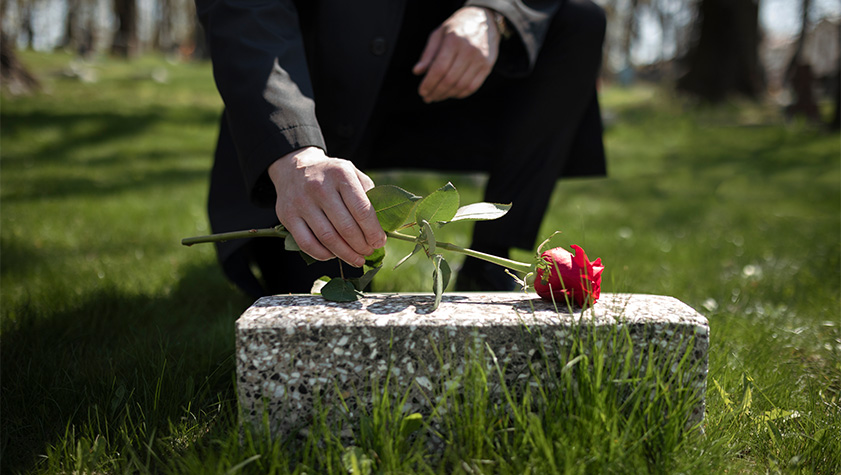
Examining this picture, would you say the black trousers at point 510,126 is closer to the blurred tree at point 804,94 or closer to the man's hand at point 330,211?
the man's hand at point 330,211

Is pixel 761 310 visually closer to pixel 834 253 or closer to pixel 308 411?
pixel 834 253

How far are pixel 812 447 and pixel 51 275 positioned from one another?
2486 millimetres

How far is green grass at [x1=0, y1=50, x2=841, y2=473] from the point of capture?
1.07m

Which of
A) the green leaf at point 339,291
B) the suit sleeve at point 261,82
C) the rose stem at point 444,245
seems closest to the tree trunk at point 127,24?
the suit sleeve at point 261,82

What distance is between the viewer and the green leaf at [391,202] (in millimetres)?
1188

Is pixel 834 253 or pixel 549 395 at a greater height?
pixel 549 395

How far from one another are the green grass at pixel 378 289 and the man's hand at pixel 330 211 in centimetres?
30

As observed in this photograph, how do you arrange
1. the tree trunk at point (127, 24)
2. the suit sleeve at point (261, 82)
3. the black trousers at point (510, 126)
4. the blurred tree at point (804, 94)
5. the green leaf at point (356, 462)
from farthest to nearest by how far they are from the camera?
the tree trunk at point (127, 24)
the blurred tree at point (804, 94)
the black trousers at point (510, 126)
the suit sleeve at point (261, 82)
the green leaf at point (356, 462)

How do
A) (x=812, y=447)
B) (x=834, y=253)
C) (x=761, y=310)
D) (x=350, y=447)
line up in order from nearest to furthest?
(x=350, y=447)
(x=812, y=447)
(x=761, y=310)
(x=834, y=253)

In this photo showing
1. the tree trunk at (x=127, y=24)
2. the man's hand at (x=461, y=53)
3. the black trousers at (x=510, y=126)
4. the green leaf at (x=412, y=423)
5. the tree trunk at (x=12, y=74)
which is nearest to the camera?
the green leaf at (x=412, y=423)

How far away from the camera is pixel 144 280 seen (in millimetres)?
2391

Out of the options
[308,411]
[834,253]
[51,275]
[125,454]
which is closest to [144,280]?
[51,275]

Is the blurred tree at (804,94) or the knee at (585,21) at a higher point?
the knee at (585,21)

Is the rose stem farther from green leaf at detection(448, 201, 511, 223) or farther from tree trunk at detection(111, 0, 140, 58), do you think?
tree trunk at detection(111, 0, 140, 58)
